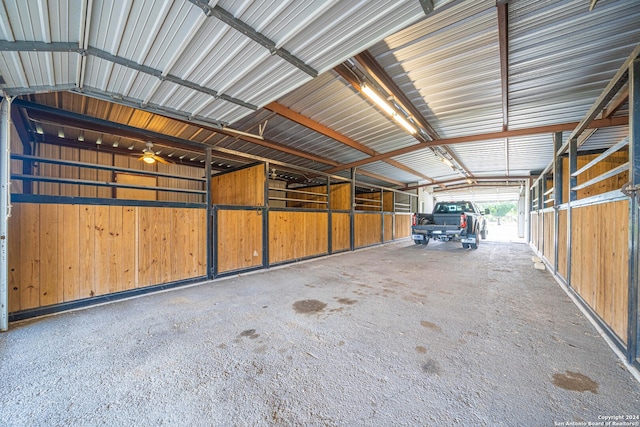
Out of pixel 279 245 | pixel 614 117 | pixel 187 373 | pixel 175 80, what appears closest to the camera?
pixel 187 373

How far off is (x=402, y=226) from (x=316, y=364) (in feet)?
36.9

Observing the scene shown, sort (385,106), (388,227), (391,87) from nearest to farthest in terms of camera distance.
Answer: (391,87) → (385,106) → (388,227)

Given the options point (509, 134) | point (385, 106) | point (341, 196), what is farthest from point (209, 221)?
point (509, 134)

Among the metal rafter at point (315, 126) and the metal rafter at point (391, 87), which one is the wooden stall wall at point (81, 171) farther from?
the metal rafter at point (391, 87)

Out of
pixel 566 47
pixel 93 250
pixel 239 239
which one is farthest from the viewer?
pixel 239 239

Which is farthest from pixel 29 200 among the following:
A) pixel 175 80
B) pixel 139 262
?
pixel 175 80

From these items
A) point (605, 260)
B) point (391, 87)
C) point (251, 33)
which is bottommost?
point (605, 260)

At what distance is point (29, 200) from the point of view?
277 centimetres

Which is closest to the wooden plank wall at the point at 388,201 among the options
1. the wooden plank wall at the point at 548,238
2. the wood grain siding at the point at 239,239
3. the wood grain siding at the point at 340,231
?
the wood grain siding at the point at 340,231

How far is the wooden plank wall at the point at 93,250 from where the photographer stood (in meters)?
2.74

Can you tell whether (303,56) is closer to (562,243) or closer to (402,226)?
(562,243)

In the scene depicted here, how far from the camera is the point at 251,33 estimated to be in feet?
6.93

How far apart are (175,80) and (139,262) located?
2.73 m

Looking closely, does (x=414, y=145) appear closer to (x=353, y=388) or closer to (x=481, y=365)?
(x=481, y=365)
